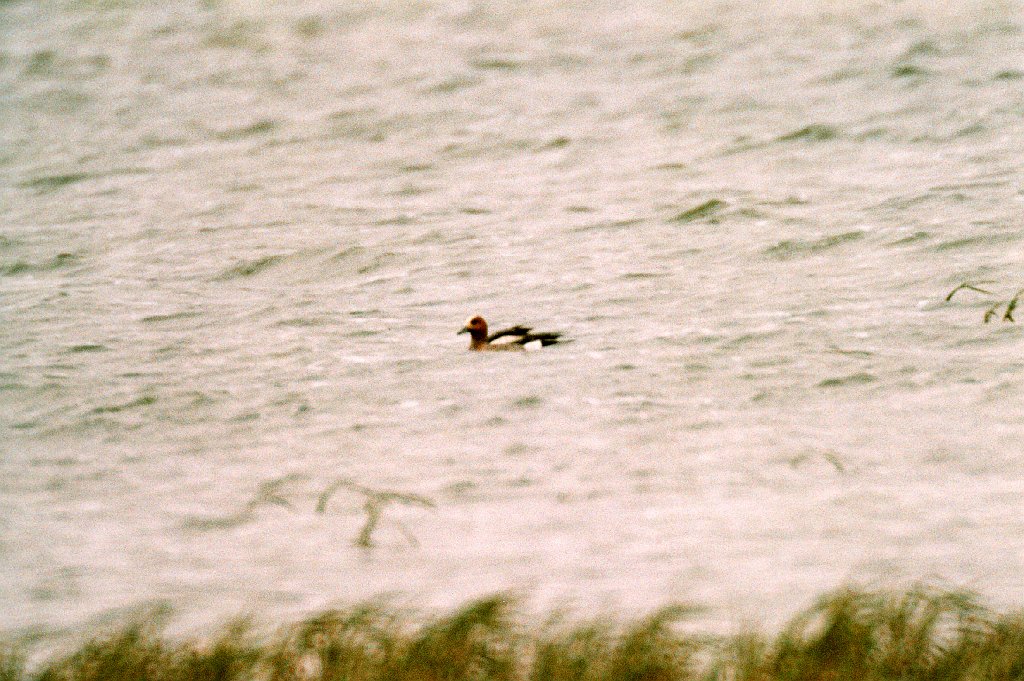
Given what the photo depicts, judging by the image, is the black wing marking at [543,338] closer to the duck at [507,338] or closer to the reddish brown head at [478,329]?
Result: the duck at [507,338]

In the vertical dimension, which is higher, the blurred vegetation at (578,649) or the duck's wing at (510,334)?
the blurred vegetation at (578,649)

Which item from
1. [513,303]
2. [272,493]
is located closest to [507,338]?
[513,303]

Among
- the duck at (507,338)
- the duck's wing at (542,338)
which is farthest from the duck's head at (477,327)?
the duck's wing at (542,338)

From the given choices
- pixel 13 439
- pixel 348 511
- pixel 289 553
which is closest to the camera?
pixel 289 553

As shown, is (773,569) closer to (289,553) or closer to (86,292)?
(289,553)

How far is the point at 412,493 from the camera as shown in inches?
439

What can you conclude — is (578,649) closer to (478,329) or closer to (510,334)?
(510,334)

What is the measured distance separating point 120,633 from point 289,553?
6.01 ft

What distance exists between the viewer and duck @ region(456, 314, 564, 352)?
47.8 feet

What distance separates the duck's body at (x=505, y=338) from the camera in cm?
1455

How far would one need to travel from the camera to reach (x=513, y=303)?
54.4ft

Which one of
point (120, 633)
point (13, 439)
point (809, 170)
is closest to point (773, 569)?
point (120, 633)

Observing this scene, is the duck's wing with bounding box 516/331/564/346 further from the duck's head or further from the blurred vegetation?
the blurred vegetation

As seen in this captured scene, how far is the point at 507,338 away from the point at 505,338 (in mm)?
18
